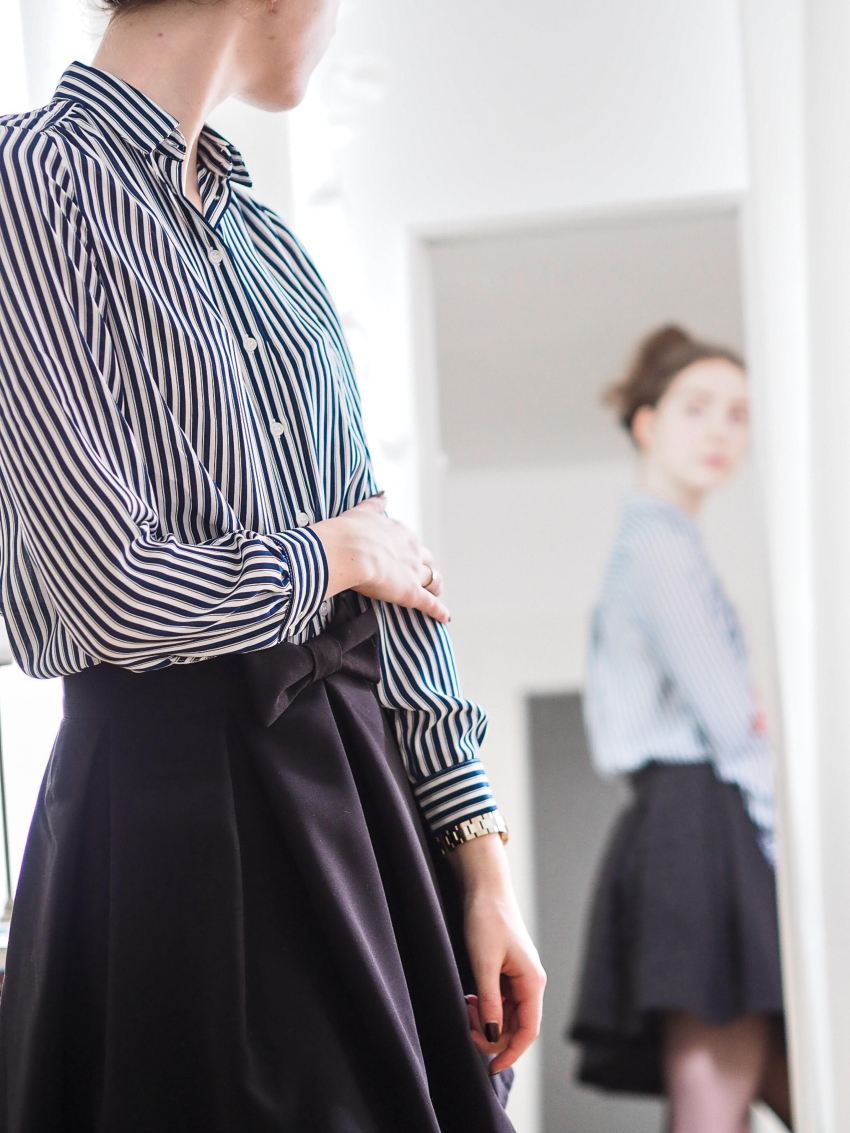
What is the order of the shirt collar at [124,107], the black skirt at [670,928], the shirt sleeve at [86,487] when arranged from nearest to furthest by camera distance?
the shirt sleeve at [86,487] → the shirt collar at [124,107] → the black skirt at [670,928]

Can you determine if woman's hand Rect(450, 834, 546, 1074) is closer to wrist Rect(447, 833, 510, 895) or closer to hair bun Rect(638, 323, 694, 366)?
wrist Rect(447, 833, 510, 895)

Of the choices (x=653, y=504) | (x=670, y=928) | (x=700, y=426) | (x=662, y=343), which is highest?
(x=662, y=343)

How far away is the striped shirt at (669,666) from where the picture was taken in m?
1.65

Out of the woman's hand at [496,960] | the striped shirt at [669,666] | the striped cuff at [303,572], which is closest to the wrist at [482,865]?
the woman's hand at [496,960]

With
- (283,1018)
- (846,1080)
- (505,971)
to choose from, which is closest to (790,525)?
(846,1080)

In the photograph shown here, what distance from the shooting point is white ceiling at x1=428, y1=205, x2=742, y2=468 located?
1719mm

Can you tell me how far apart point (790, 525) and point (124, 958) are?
1.25 metres

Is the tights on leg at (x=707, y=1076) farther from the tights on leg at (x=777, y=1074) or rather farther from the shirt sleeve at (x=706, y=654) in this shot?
the shirt sleeve at (x=706, y=654)

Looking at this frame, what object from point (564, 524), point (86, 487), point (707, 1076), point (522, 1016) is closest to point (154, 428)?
point (86, 487)

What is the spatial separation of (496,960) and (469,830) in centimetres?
9

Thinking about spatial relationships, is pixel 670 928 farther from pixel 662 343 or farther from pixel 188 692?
pixel 188 692

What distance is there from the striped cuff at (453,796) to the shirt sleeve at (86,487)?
0.67ft

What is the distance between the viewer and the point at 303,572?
685 mm

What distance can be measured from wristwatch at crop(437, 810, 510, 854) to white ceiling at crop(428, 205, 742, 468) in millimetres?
942
